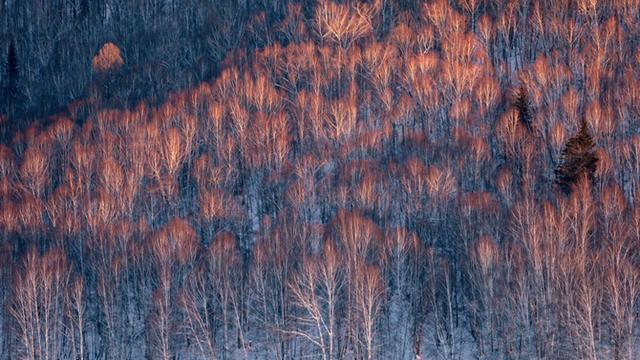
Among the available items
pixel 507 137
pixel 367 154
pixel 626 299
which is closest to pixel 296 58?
pixel 367 154

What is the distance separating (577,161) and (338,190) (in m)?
15.0

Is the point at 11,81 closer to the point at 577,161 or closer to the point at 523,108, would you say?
the point at 523,108

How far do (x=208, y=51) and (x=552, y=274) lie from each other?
52654mm

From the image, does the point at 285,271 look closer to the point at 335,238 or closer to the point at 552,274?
the point at 335,238

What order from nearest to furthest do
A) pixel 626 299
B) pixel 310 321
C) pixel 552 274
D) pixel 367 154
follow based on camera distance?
pixel 626 299 → pixel 552 274 → pixel 310 321 → pixel 367 154

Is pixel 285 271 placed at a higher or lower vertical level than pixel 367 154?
lower

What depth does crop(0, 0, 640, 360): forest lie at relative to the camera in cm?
3634

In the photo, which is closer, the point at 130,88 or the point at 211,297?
the point at 211,297

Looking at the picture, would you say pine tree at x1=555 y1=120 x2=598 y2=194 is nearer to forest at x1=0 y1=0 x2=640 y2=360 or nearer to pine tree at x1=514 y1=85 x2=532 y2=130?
forest at x1=0 y1=0 x2=640 y2=360

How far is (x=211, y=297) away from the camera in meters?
40.9

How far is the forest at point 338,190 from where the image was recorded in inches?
1431

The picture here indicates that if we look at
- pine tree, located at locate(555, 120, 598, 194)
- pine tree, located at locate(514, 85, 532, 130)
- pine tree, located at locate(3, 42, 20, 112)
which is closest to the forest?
pine tree, located at locate(555, 120, 598, 194)

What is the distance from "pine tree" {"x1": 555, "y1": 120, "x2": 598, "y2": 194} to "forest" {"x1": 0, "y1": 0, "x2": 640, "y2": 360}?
103 mm

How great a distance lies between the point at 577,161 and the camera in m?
42.8
